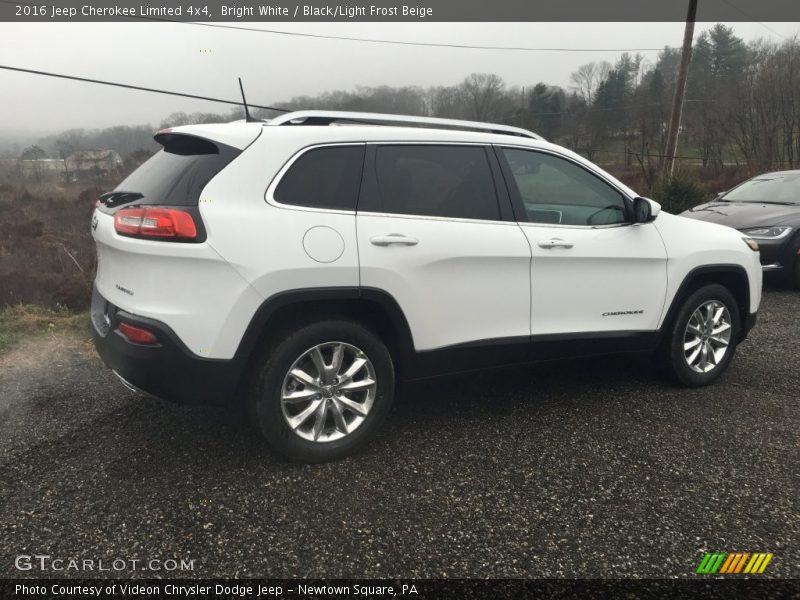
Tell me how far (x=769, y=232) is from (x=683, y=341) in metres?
4.43

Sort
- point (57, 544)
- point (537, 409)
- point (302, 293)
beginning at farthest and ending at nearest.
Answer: point (537, 409) < point (302, 293) < point (57, 544)

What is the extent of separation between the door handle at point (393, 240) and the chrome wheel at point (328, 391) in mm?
561

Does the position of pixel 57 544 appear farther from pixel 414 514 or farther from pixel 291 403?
pixel 414 514

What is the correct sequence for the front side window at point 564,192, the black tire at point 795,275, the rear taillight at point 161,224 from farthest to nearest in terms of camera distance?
the black tire at point 795,275
the front side window at point 564,192
the rear taillight at point 161,224

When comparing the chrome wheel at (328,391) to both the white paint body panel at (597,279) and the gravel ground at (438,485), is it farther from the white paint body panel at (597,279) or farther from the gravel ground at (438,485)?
the white paint body panel at (597,279)

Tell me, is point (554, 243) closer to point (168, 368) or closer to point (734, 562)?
point (734, 562)

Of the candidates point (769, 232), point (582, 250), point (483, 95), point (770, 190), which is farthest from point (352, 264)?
point (483, 95)

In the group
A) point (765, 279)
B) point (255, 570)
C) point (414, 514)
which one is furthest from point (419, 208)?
point (765, 279)

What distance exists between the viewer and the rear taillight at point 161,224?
8.69 feet

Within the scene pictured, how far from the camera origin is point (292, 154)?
293 centimetres

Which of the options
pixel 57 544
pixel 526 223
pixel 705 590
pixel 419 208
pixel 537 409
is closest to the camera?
pixel 705 590

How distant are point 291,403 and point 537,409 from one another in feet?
5.62

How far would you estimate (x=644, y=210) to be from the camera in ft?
12.5

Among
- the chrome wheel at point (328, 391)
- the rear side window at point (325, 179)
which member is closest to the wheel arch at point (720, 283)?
the chrome wheel at point (328, 391)
